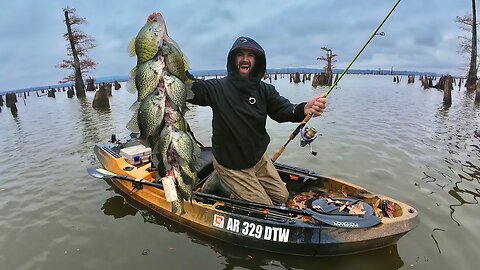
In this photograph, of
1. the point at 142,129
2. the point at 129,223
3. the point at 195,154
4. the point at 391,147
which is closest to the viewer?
the point at 142,129

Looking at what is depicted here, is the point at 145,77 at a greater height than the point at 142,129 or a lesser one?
greater

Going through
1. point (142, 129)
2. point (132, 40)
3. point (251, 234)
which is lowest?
point (251, 234)

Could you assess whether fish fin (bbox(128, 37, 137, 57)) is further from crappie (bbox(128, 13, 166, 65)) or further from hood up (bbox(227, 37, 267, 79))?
hood up (bbox(227, 37, 267, 79))

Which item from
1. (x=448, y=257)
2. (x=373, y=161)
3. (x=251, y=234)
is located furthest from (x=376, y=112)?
(x=251, y=234)

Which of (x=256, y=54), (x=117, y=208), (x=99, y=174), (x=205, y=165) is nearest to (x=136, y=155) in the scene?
(x=99, y=174)

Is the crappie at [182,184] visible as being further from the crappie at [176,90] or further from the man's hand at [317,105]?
the man's hand at [317,105]

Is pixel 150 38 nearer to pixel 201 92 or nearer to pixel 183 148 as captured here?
pixel 183 148

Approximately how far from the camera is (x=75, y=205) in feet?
23.4

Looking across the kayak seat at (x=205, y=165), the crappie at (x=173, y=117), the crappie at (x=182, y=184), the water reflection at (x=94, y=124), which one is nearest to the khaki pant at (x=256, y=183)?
the kayak seat at (x=205, y=165)

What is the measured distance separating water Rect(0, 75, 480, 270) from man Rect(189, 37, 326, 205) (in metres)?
1.17

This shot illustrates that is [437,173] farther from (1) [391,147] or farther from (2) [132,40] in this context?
(2) [132,40]

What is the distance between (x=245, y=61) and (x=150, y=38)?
7.22 ft

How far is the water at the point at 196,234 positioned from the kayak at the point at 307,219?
26 cm

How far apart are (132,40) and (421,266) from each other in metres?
5.03
